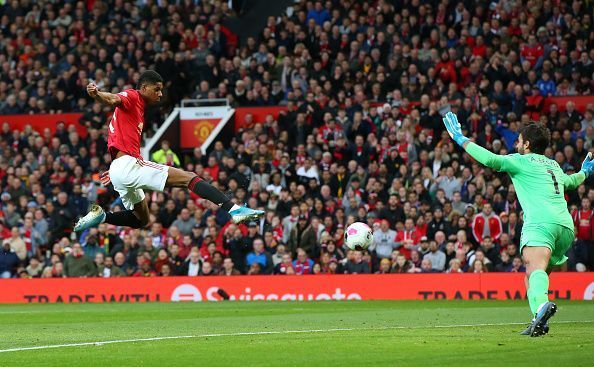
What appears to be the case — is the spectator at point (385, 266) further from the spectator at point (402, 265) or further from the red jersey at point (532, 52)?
the red jersey at point (532, 52)

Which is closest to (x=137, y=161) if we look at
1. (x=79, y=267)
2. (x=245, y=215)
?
(x=245, y=215)

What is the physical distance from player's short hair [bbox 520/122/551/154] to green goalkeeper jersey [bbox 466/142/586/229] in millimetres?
107

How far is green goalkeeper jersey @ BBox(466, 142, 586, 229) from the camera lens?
447 inches

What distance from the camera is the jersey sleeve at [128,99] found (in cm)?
1368

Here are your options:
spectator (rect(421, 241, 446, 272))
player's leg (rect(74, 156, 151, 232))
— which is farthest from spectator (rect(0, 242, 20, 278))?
player's leg (rect(74, 156, 151, 232))

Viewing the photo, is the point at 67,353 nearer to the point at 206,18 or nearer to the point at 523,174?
the point at 523,174

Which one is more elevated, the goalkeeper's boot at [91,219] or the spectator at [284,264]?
the goalkeeper's boot at [91,219]

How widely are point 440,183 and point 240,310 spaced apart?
7616mm

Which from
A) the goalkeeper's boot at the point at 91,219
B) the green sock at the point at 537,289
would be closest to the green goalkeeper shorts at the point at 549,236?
the green sock at the point at 537,289

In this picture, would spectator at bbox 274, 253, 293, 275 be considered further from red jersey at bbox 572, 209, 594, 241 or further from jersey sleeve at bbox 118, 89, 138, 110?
jersey sleeve at bbox 118, 89, 138, 110

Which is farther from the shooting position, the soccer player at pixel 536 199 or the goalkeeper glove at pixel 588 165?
the goalkeeper glove at pixel 588 165

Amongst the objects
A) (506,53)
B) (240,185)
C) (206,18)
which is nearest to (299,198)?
(240,185)

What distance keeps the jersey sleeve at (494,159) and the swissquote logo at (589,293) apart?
1177cm

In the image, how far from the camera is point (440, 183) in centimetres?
2575
